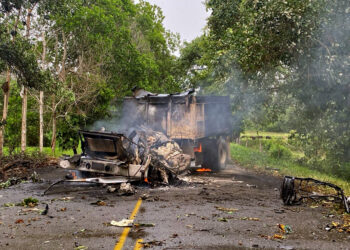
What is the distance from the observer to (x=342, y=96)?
39.0ft

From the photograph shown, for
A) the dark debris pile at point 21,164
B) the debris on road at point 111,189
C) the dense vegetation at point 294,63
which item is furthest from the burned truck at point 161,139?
the dark debris pile at point 21,164

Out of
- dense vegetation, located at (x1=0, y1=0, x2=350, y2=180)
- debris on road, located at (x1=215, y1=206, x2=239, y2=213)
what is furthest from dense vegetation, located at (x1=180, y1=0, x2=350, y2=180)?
debris on road, located at (x1=215, y1=206, x2=239, y2=213)

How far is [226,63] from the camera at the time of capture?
16328mm

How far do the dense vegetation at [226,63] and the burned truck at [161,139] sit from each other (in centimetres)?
245

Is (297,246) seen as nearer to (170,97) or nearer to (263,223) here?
(263,223)

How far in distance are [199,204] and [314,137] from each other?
1273 cm

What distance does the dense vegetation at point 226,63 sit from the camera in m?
10.9

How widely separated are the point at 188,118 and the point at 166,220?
7566 millimetres

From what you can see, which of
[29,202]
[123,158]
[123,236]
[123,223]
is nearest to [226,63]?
[123,158]

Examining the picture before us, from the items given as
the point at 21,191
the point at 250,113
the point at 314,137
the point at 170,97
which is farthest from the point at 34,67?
the point at 314,137

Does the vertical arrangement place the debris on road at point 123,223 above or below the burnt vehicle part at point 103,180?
below

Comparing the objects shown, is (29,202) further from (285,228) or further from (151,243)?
(285,228)

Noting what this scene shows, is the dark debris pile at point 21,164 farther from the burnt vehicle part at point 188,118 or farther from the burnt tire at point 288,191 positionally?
the burnt tire at point 288,191

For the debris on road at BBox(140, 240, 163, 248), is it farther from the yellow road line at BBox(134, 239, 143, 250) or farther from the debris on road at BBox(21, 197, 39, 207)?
the debris on road at BBox(21, 197, 39, 207)
